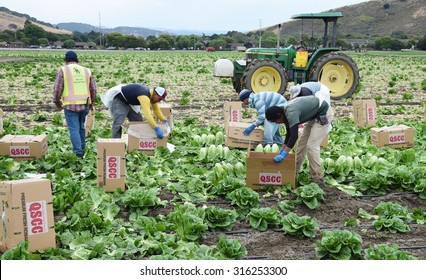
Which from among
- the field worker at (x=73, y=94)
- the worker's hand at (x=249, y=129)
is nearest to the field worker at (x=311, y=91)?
the worker's hand at (x=249, y=129)

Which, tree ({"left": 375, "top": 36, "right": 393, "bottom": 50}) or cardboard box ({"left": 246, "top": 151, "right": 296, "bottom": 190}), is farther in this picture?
tree ({"left": 375, "top": 36, "right": 393, "bottom": 50})

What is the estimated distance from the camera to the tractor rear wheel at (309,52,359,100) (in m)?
15.3

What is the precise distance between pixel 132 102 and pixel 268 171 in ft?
9.19

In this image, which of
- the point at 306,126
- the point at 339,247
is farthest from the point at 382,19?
the point at 339,247

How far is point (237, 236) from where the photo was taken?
5762 mm

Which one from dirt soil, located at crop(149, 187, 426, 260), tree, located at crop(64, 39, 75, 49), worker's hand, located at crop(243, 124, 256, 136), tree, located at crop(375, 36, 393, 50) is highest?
tree, located at crop(375, 36, 393, 50)

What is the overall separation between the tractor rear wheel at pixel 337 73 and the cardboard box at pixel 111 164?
944 centimetres

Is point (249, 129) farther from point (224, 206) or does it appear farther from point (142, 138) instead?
point (224, 206)

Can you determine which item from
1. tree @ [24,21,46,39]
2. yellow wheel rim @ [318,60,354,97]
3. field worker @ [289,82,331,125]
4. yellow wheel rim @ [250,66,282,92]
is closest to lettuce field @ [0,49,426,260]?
field worker @ [289,82,331,125]

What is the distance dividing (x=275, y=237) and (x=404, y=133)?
4903mm

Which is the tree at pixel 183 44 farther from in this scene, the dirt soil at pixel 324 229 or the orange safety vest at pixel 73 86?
the dirt soil at pixel 324 229

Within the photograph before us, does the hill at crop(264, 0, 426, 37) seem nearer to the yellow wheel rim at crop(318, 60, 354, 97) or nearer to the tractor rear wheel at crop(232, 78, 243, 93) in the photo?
the tractor rear wheel at crop(232, 78, 243, 93)

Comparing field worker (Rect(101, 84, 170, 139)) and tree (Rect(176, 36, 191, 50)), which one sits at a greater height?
tree (Rect(176, 36, 191, 50))

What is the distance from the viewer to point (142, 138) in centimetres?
877
